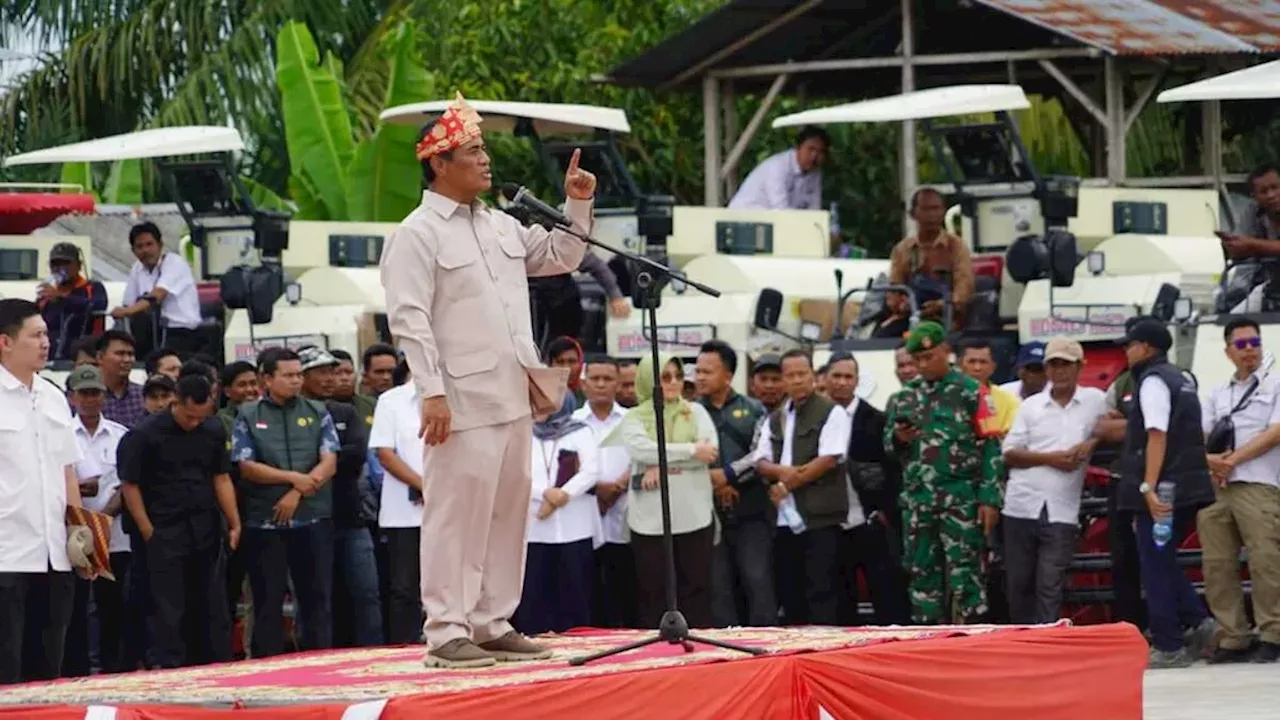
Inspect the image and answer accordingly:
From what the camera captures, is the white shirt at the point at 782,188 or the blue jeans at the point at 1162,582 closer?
the blue jeans at the point at 1162,582

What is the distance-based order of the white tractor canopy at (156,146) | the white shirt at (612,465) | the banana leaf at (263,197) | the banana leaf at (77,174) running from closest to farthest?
the white shirt at (612,465) < the white tractor canopy at (156,146) < the banana leaf at (263,197) < the banana leaf at (77,174)

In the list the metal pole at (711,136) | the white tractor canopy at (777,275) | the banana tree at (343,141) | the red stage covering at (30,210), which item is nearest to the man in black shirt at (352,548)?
the white tractor canopy at (777,275)

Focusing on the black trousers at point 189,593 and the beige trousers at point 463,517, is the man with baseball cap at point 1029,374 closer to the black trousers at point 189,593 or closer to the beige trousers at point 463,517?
the black trousers at point 189,593

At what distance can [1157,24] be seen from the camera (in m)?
23.7

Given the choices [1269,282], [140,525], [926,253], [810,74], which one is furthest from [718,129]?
[140,525]

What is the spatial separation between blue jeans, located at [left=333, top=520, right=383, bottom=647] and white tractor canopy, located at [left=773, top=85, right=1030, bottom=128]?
5.34 metres

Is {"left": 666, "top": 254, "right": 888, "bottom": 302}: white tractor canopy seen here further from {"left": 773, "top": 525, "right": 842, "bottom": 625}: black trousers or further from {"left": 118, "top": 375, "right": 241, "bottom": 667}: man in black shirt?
{"left": 118, "top": 375, "right": 241, "bottom": 667}: man in black shirt

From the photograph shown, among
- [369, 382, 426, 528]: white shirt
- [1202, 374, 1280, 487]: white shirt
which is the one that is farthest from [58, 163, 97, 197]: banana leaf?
[1202, 374, 1280, 487]: white shirt

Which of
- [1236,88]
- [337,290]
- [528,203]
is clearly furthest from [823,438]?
[528,203]

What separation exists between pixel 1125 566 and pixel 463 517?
584 centimetres

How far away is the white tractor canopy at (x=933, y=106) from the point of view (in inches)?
716

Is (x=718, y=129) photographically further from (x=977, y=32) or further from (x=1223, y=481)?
(x=1223, y=481)

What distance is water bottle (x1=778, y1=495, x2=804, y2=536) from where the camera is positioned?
15.4 meters

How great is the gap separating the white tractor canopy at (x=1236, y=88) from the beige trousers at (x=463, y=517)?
7.23m
